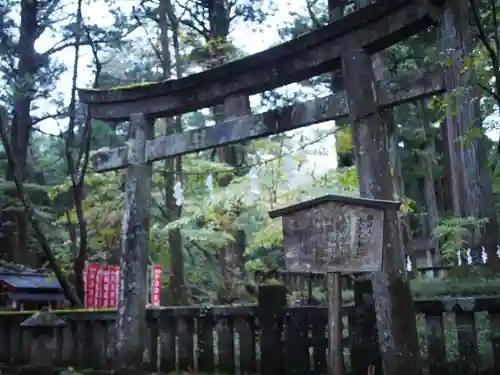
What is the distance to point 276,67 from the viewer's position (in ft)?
22.4

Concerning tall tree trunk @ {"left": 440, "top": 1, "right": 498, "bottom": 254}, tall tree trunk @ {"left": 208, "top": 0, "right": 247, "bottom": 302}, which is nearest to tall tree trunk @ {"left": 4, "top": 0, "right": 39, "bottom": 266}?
tall tree trunk @ {"left": 208, "top": 0, "right": 247, "bottom": 302}

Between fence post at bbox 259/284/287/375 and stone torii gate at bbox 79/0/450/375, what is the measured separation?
101 cm

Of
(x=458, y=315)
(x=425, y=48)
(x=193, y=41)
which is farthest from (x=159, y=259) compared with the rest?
(x=458, y=315)

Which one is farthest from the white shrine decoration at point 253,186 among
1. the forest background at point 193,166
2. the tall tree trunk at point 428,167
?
the tall tree trunk at point 428,167

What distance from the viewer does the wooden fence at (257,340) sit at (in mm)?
5195

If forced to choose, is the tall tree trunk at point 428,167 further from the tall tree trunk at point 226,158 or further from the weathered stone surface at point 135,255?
the weathered stone surface at point 135,255

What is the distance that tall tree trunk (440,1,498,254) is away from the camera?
5.46 metres

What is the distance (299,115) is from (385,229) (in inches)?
83.5

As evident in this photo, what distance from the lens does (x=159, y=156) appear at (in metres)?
7.74

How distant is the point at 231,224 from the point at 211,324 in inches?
293

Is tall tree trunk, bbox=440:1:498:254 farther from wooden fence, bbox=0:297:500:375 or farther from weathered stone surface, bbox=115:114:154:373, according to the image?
weathered stone surface, bbox=115:114:154:373

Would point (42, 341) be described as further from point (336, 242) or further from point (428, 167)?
point (428, 167)

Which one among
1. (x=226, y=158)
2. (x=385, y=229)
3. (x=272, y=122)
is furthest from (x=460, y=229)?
(x=226, y=158)

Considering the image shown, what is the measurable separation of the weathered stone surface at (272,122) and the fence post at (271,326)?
6.69 feet
